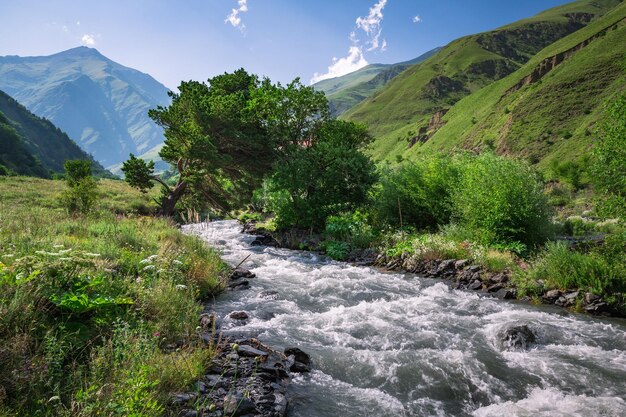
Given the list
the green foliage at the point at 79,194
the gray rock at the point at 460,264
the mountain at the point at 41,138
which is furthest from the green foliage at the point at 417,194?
the mountain at the point at 41,138

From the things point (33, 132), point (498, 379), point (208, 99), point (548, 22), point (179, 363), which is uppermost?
point (548, 22)

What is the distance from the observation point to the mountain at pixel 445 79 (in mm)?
121938

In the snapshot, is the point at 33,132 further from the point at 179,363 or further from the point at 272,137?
the point at 179,363

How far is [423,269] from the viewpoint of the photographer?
14961 millimetres

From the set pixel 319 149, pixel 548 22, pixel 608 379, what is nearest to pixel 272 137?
pixel 319 149

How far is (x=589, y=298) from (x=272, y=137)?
1952 cm

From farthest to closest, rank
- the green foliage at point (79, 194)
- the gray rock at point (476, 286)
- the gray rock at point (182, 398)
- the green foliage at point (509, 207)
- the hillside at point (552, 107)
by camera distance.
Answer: the hillside at point (552, 107) → the green foliage at point (79, 194) → the green foliage at point (509, 207) → the gray rock at point (476, 286) → the gray rock at point (182, 398)

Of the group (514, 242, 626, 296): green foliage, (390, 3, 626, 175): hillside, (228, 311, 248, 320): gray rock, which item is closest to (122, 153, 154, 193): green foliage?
(228, 311, 248, 320): gray rock

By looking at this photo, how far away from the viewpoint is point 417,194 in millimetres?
20844

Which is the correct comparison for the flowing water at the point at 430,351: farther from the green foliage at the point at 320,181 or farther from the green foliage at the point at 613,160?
the green foliage at the point at 320,181

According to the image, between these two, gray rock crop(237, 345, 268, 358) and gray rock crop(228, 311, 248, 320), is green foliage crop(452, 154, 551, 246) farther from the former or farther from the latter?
gray rock crop(237, 345, 268, 358)

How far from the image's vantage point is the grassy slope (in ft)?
182

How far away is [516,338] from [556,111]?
234 feet

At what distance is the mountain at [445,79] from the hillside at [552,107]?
756 inches
